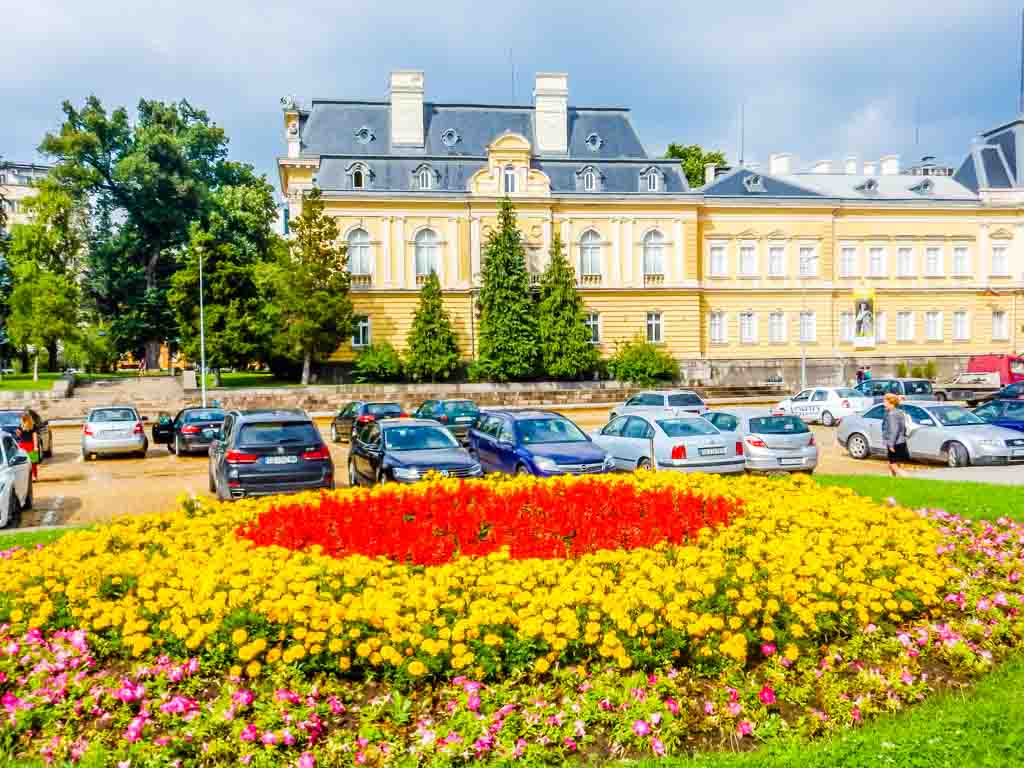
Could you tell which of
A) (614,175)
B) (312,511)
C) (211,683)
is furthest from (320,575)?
(614,175)

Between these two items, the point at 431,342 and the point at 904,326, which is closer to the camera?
the point at 431,342

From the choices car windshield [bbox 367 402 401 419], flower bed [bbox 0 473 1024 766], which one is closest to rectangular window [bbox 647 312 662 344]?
car windshield [bbox 367 402 401 419]

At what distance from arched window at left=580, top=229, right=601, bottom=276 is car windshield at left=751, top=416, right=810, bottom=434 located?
33.9 metres

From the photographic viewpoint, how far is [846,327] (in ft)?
186

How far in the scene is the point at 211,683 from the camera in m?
6.05

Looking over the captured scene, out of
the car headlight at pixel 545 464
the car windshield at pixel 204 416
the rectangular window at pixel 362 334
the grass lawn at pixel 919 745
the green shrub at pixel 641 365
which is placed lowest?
the grass lawn at pixel 919 745

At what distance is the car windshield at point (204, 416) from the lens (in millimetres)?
27047

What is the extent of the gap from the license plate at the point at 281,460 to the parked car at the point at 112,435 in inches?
556

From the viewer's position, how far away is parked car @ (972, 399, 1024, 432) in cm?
2186

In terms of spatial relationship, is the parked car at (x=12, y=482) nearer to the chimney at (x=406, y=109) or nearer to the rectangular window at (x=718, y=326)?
the chimney at (x=406, y=109)

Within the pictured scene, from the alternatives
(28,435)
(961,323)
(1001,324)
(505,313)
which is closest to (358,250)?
(505,313)

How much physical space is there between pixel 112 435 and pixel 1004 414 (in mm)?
26958

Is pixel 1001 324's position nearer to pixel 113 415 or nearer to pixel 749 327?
pixel 749 327

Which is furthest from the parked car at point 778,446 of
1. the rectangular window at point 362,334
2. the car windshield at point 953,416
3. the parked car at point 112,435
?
the rectangular window at point 362,334
